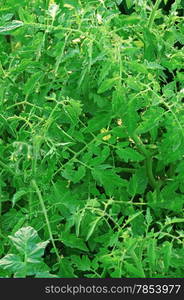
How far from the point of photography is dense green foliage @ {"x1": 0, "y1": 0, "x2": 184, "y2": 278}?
1734 millimetres

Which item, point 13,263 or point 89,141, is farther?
point 89,141

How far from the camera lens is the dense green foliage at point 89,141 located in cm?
173

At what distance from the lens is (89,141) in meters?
1.96

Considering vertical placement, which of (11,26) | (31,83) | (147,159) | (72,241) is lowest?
(72,241)

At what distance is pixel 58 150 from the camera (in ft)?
6.12

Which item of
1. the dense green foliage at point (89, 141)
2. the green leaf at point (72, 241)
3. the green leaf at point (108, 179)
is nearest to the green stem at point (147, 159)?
the dense green foliage at point (89, 141)

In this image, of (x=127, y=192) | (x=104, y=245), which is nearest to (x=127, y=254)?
(x=104, y=245)

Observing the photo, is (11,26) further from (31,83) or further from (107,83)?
(107,83)

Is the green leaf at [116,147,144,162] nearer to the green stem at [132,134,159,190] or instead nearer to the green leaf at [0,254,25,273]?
the green stem at [132,134,159,190]

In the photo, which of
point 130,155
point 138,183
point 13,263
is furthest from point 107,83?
point 13,263

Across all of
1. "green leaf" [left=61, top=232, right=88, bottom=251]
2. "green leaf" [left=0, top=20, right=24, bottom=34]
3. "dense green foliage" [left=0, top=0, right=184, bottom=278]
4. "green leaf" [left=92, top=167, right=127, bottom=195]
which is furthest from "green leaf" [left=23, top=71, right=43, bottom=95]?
"green leaf" [left=61, top=232, right=88, bottom=251]

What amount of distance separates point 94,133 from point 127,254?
0.41 meters

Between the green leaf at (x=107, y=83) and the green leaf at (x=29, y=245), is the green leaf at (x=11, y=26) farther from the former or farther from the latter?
the green leaf at (x=29, y=245)

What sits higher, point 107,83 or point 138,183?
point 107,83
